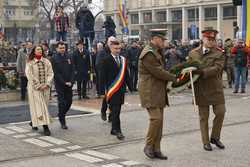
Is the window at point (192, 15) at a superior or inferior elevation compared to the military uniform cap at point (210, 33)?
superior

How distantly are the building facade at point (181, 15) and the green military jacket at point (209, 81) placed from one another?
6478cm

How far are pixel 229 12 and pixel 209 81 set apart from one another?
72987mm

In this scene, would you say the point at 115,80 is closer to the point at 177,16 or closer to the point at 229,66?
the point at 229,66

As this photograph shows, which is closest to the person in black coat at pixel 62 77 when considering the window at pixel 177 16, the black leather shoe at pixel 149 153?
the black leather shoe at pixel 149 153

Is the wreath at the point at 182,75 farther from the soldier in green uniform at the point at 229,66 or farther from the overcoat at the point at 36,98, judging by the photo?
the soldier in green uniform at the point at 229,66

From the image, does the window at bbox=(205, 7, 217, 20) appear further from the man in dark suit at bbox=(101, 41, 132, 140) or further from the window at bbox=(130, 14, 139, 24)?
the man in dark suit at bbox=(101, 41, 132, 140)

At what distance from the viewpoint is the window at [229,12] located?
78312 mm

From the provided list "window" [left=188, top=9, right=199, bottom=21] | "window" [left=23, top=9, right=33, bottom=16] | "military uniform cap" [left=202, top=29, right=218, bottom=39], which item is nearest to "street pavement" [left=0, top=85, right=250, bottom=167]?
"military uniform cap" [left=202, top=29, right=218, bottom=39]

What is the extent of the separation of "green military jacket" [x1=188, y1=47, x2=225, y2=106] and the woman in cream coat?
3251 millimetres

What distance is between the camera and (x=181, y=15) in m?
86.9

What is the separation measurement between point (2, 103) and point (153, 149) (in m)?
8.95

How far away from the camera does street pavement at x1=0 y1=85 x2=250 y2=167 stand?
26.6 ft

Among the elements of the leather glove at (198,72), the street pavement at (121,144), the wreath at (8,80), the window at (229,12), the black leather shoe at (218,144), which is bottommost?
the street pavement at (121,144)

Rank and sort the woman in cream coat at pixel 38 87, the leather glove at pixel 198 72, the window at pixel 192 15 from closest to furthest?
the leather glove at pixel 198 72 < the woman in cream coat at pixel 38 87 < the window at pixel 192 15
